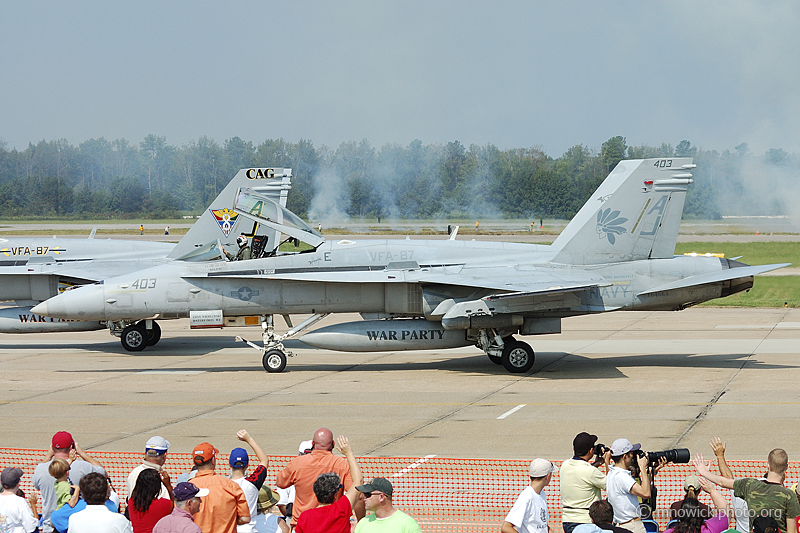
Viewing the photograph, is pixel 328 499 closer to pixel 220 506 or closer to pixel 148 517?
pixel 220 506

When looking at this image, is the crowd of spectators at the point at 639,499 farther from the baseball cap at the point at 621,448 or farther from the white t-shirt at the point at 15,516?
the white t-shirt at the point at 15,516

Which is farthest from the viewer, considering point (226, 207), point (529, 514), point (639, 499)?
point (226, 207)

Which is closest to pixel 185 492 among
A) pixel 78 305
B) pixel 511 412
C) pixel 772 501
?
pixel 772 501

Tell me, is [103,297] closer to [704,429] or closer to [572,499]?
[704,429]

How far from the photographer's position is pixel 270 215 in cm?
1803

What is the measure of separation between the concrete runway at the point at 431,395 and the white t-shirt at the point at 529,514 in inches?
181

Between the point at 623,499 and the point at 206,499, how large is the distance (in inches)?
131

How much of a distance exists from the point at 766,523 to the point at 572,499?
1.48 meters

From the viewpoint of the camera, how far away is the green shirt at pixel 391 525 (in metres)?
5.38

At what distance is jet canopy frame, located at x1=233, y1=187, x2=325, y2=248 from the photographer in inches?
706

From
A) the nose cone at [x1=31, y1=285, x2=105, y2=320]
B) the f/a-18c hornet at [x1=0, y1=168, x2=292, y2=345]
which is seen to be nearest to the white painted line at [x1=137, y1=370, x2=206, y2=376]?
the nose cone at [x1=31, y1=285, x2=105, y2=320]

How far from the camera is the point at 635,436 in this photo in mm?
11703

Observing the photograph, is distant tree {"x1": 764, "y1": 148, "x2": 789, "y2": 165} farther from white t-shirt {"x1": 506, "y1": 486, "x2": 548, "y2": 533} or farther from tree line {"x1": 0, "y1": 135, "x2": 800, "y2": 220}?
white t-shirt {"x1": 506, "y1": 486, "x2": 548, "y2": 533}

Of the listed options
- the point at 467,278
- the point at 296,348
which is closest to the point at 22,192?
the point at 296,348
